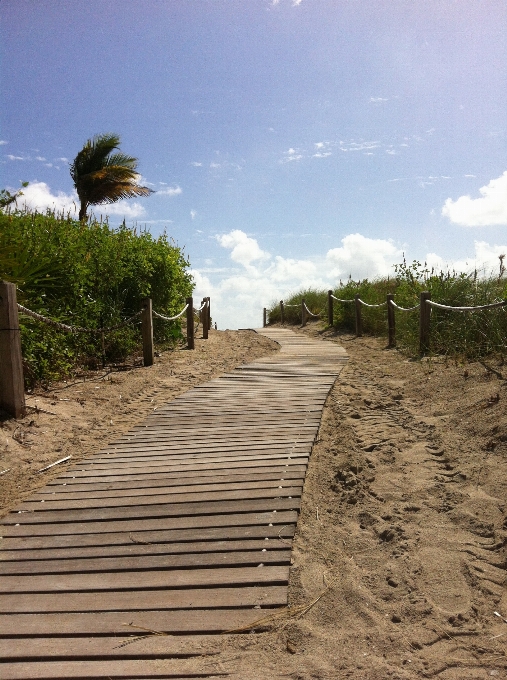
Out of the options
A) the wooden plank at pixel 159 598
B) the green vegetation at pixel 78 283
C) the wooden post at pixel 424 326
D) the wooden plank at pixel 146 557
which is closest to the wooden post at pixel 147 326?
the green vegetation at pixel 78 283

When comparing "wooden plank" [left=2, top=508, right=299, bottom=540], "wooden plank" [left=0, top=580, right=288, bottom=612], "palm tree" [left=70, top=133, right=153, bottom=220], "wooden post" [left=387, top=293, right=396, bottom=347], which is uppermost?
"palm tree" [left=70, top=133, right=153, bottom=220]

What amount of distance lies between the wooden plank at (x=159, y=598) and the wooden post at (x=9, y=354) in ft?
9.23

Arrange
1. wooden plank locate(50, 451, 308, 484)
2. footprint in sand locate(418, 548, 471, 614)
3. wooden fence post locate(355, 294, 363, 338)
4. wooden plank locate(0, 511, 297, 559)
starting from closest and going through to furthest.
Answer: footprint in sand locate(418, 548, 471, 614) → wooden plank locate(0, 511, 297, 559) → wooden plank locate(50, 451, 308, 484) → wooden fence post locate(355, 294, 363, 338)

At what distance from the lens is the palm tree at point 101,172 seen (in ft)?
65.6

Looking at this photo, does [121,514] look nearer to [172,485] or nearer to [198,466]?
[172,485]

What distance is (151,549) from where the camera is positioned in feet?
10.5

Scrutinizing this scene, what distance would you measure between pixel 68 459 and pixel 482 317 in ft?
19.4

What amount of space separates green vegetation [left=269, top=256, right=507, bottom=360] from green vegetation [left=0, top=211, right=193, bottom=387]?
186 inches

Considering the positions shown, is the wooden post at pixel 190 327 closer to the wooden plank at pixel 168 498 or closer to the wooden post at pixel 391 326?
the wooden post at pixel 391 326

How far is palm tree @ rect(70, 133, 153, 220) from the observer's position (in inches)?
787

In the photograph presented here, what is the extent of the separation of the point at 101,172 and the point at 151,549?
18505 mm

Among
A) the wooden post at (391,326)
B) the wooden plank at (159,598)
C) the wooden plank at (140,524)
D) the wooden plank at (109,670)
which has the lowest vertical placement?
the wooden plank at (109,670)

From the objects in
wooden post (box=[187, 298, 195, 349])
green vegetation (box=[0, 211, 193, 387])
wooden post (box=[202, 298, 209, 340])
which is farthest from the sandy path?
wooden post (box=[202, 298, 209, 340])

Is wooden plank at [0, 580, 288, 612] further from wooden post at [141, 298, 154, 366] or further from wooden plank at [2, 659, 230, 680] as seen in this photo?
wooden post at [141, 298, 154, 366]
